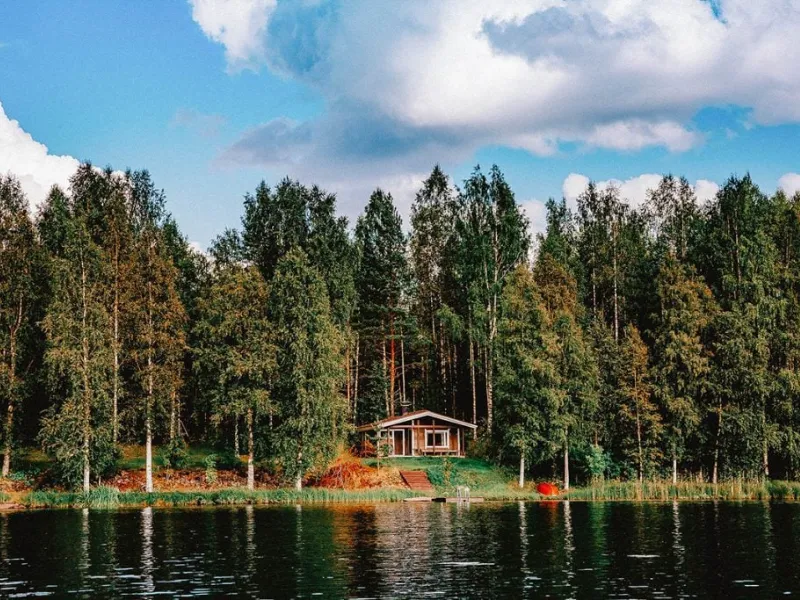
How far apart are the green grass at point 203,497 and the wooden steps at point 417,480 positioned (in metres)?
3.73

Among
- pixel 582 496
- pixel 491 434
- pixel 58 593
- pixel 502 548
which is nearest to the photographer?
pixel 58 593

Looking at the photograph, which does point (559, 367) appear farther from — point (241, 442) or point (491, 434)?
point (241, 442)

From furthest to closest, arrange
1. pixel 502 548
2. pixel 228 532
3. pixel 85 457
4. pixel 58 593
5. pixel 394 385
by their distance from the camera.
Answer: pixel 394 385 → pixel 85 457 → pixel 228 532 → pixel 502 548 → pixel 58 593

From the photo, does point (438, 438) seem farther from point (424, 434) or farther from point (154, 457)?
point (154, 457)

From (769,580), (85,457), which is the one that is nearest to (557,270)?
(85,457)

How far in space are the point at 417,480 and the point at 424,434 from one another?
1306 centimetres

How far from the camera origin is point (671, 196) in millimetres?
95750

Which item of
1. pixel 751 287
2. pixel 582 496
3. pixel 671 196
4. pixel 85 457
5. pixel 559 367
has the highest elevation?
pixel 671 196

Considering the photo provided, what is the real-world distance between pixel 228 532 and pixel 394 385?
169ft

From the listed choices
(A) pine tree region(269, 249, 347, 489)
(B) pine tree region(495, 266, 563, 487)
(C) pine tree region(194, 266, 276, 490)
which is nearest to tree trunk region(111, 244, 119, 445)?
(C) pine tree region(194, 266, 276, 490)

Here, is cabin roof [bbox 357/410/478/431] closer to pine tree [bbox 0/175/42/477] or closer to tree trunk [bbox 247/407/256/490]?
tree trunk [bbox 247/407/256/490]

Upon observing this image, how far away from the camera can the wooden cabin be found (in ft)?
261

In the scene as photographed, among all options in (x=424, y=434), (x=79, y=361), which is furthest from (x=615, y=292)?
(x=79, y=361)

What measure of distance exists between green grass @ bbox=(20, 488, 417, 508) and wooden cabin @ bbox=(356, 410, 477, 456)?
16.5m
